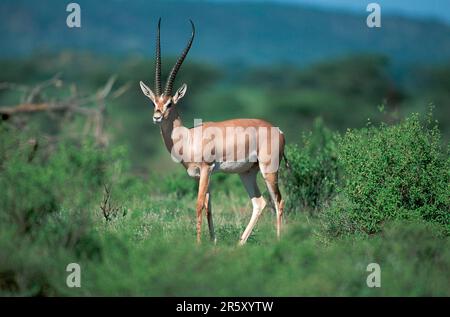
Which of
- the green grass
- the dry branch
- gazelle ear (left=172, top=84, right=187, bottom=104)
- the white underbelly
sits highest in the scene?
the dry branch

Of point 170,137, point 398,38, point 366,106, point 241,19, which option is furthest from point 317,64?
point 170,137

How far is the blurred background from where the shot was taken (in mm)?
54250

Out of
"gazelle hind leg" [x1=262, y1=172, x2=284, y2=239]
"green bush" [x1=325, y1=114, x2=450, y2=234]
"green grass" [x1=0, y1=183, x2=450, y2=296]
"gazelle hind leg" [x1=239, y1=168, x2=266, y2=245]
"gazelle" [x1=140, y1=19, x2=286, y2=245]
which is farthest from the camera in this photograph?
"gazelle hind leg" [x1=239, y1=168, x2=266, y2=245]

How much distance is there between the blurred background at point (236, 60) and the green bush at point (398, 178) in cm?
440

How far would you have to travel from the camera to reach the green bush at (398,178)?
1090cm

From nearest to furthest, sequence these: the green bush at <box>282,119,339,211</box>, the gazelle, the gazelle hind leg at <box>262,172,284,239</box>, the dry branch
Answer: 1. the gazelle
2. the gazelle hind leg at <box>262,172,284,239</box>
3. the green bush at <box>282,119,339,211</box>
4. the dry branch

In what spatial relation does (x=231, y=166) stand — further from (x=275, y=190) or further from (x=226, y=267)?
(x=226, y=267)

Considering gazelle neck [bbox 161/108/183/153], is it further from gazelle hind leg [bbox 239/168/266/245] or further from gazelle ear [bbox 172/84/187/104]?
gazelle hind leg [bbox 239/168/266/245]

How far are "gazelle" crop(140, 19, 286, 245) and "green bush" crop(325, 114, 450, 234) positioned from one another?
1.03 metres

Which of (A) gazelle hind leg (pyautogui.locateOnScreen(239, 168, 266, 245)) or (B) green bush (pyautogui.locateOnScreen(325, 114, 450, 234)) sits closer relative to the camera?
(B) green bush (pyautogui.locateOnScreen(325, 114, 450, 234))

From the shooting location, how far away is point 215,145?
11.6 meters

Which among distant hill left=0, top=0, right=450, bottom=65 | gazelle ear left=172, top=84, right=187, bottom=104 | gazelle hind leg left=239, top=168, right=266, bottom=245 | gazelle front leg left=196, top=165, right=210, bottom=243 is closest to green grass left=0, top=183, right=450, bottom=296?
gazelle front leg left=196, top=165, right=210, bottom=243

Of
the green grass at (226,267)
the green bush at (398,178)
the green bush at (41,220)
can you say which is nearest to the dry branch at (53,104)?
the green bush at (398,178)

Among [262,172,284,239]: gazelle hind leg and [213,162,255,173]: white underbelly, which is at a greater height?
[213,162,255,173]: white underbelly
